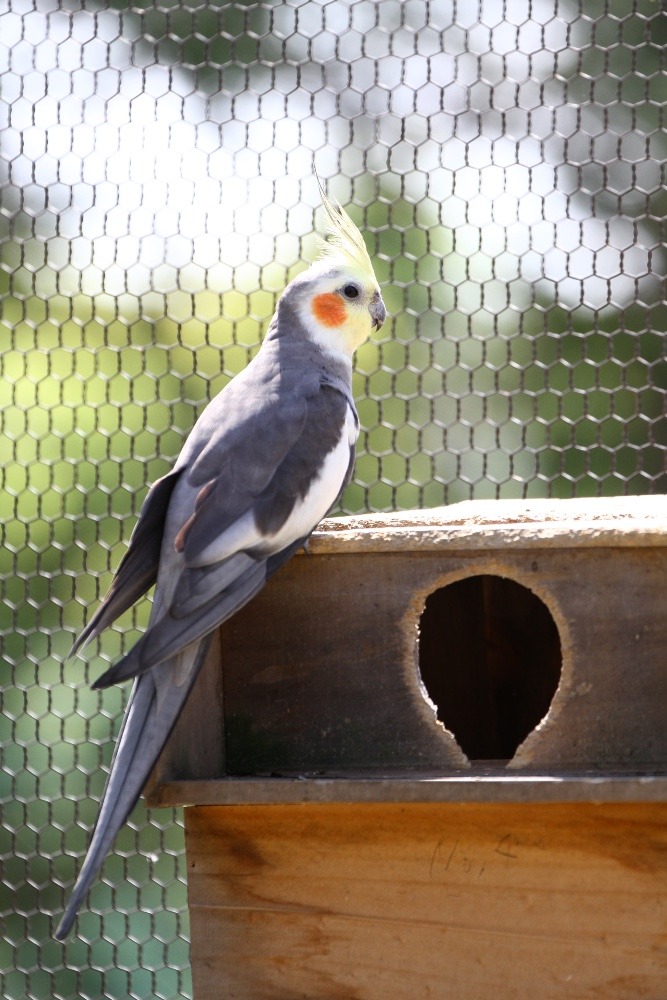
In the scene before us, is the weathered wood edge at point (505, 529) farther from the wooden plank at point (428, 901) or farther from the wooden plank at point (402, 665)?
the wooden plank at point (428, 901)

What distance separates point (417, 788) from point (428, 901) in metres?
0.15

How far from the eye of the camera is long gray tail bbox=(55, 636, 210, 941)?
978 millimetres

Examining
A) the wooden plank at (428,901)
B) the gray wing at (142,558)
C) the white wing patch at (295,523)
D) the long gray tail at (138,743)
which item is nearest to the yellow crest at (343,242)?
the white wing patch at (295,523)

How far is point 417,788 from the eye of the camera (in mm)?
995

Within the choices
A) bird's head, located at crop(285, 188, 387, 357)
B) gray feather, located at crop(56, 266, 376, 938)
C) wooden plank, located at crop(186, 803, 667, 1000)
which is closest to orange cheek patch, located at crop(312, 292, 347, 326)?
bird's head, located at crop(285, 188, 387, 357)

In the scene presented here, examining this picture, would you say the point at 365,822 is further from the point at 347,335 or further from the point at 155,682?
the point at 347,335

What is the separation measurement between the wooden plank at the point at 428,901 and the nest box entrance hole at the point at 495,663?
556 millimetres

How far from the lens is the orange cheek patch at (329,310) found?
1512mm

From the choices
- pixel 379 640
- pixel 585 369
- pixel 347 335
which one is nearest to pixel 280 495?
pixel 379 640

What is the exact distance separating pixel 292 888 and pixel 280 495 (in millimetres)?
377

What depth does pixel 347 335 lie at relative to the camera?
5.02 feet

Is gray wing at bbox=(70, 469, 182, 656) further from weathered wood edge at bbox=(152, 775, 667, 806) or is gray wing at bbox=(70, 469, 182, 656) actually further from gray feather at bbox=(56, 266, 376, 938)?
weathered wood edge at bbox=(152, 775, 667, 806)

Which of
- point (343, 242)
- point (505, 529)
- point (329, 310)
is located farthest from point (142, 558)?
point (343, 242)

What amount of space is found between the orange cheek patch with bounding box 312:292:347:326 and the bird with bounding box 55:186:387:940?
0.06m
